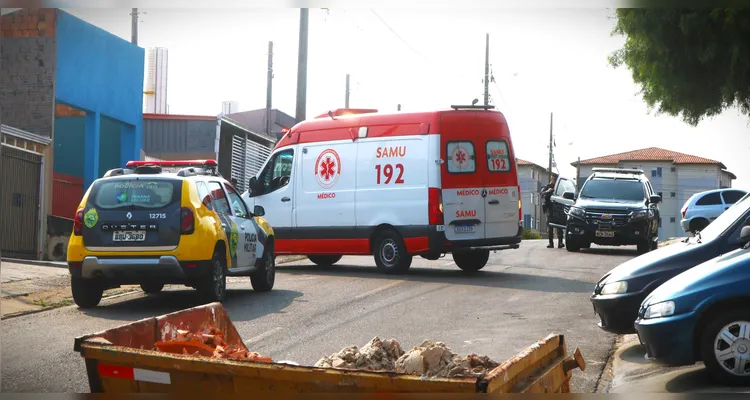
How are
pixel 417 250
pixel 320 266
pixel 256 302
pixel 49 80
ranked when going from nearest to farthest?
pixel 256 302
pixel 417 250
pixel 320 266
pixel 49 80

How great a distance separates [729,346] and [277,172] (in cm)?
1258

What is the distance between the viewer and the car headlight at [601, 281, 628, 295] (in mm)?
9273

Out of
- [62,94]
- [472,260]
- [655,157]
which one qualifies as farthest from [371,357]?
[655,157]

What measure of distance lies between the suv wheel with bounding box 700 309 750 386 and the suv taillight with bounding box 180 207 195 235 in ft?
21.4

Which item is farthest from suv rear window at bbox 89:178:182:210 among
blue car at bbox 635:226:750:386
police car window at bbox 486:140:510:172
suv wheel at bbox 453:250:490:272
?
suv wheel at bbox 453:250:490:272

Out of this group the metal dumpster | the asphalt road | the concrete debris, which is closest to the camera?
the metal dumpster

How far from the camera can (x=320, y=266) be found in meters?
19.8

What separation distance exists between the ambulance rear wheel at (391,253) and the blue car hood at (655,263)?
25.6 ft

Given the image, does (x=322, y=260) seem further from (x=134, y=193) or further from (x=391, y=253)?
(x=134, y=193)

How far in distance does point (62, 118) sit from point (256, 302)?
14.1 m

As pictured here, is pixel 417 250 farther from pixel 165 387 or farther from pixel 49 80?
pixel 165 387

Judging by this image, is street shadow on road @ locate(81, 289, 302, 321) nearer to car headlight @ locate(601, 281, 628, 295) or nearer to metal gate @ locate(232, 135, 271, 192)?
car headlight @ locate(601, 281, 628, 295)

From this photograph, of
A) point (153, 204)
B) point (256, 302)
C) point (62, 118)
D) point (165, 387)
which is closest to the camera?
point (165, 387)

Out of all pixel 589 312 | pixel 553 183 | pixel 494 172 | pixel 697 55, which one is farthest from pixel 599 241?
pixel 589 312
